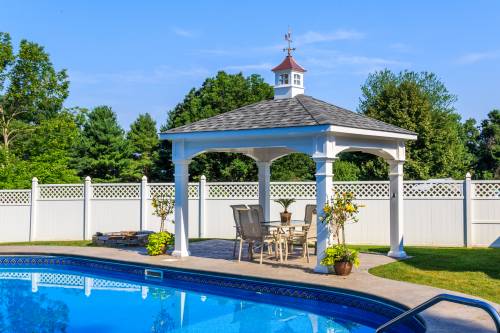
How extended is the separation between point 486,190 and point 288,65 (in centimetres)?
573

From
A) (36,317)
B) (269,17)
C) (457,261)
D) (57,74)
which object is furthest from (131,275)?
(57,74)

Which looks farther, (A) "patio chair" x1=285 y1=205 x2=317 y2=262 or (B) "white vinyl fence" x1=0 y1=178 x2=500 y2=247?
(B) "white vinyl fence" x1=0 y1=178 x2=500 y2=247

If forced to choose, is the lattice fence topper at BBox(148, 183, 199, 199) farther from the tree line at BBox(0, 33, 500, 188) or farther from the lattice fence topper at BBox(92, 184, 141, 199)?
the tree line at BBox(0, 33, 500, 188)

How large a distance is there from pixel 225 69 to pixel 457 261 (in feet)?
73.8

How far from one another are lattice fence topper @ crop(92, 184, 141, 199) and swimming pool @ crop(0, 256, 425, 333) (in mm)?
4515

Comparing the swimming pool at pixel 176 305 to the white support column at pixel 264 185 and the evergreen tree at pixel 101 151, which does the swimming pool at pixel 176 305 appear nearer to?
the white support column at pixel 264 185

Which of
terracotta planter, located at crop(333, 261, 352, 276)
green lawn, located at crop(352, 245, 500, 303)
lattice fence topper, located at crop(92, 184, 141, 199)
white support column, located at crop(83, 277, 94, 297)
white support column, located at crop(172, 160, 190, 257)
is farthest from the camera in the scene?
lattice fence topper, located at crop(92, 184, 141, 199)

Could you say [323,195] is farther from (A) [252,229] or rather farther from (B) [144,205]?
(B) [144,205]

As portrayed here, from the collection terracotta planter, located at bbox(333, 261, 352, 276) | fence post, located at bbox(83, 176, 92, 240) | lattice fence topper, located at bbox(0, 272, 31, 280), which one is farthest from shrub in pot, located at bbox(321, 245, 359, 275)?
fence post, located at bbox(83, 176, 92, 240)

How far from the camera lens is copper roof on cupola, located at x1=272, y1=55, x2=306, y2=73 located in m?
11.7

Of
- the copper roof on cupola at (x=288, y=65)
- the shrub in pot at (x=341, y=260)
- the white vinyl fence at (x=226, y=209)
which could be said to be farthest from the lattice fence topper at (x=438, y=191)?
the shrub in pot at (x=341, y=260)

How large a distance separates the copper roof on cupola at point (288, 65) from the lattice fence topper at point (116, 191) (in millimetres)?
6317

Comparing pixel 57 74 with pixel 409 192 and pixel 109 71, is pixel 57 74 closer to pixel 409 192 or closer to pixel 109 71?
pixel 109 71

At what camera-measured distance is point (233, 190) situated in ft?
50.5
